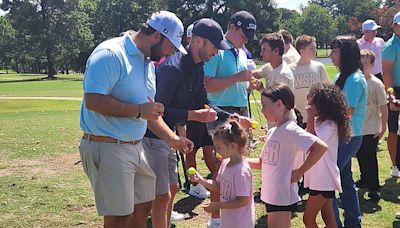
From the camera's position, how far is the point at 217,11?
62.8m

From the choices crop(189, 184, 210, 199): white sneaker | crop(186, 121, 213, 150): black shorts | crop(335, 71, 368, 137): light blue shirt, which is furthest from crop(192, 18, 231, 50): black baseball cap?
crop(189, 184, 210, 199): white sneaker

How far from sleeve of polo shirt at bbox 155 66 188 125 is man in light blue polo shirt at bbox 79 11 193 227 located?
0.49m

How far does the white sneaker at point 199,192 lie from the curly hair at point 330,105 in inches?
96.7

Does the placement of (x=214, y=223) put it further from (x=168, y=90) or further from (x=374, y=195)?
(x=374, y=195)

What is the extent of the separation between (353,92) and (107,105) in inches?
101

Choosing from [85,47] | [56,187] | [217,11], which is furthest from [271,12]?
[56,187]

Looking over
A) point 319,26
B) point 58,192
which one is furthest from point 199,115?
point 319,26

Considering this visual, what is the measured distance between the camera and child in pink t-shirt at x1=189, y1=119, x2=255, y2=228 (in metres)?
3.71

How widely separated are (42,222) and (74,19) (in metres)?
54.4

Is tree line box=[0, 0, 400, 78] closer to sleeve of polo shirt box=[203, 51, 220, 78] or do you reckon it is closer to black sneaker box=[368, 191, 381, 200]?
black sneaker box=[368, 191, 381, 200]

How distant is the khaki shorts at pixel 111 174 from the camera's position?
3.49 meters

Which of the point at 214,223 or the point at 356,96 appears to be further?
the point at 214,223

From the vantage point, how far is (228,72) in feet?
18.0

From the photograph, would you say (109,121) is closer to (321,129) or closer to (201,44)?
(201,44)
